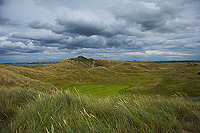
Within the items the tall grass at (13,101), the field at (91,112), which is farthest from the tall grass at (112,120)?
the tall grass at (13,101)

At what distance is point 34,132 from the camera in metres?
2.61

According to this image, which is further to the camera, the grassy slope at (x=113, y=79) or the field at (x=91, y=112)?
the grassy slope at (x=113, y=79)

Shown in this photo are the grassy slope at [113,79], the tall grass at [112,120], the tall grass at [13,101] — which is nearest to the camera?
the tall grass at [112,120]

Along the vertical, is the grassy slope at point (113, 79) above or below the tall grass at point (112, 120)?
below

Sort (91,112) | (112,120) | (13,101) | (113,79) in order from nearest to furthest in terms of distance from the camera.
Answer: (112,120), (91,112), (13,101), (113,79)

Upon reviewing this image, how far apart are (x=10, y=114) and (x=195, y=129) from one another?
587cm

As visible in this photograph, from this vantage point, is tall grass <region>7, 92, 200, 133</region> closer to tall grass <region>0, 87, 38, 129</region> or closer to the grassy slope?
tall grass <region>0, 87, 38, 129</region>

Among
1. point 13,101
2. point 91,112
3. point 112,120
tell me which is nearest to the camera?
point 112,120

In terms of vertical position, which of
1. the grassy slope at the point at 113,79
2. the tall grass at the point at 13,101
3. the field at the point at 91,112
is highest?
the field at the point at 91,112

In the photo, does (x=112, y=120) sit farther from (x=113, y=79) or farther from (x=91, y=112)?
(x=113, y=79)

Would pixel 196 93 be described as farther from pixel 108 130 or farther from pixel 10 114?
pixel 10 114

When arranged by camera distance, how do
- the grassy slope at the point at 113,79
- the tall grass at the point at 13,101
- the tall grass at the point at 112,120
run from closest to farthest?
the tall grass at the point at 112,120, the tall grass at the point at 13,101, the grassy slope at the point at 113,79

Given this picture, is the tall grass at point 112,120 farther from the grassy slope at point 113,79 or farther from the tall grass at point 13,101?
the grassy slope at point 113,79

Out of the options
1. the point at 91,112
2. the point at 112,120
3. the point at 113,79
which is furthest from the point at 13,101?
the point at 113,79
